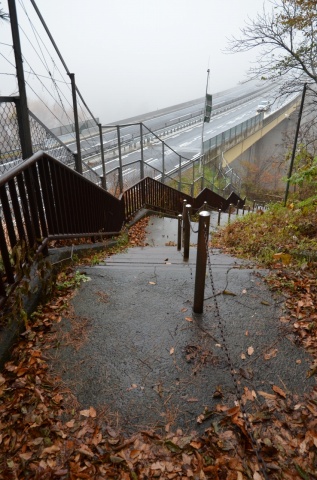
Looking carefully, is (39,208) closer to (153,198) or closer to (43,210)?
(43,210)

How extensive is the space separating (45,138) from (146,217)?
16.8 ft

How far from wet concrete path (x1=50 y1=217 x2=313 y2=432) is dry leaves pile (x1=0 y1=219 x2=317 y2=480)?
0.11 meters

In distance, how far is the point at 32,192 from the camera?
2947 mm

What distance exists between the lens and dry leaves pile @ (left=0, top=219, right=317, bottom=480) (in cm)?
175

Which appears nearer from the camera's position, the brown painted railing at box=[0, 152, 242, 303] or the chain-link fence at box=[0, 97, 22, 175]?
the brown painted railing at box=[0, 152, 242, 303]

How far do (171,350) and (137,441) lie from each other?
0.81 m

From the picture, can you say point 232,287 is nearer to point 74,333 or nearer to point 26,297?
point 74,333

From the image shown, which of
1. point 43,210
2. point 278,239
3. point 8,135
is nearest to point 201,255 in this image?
point 43,210

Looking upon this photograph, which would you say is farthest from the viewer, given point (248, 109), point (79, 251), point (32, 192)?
point (248, 109)

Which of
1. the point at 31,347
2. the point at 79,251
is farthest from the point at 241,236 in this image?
the point at 31,347

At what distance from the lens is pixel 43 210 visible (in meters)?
3.35

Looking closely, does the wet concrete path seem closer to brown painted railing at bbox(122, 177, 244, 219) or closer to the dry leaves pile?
the dry leaves pile

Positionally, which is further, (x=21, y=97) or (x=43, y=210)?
(x=21, y=97)

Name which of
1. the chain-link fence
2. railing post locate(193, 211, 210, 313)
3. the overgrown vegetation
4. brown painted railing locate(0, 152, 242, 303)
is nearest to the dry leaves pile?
brown painted railing locate(0, 152, 242, 303)
